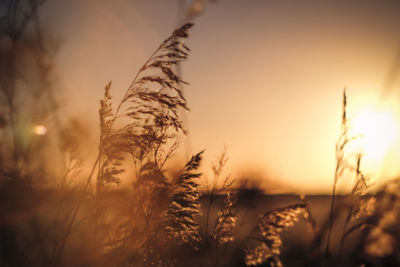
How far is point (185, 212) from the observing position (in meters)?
2.52

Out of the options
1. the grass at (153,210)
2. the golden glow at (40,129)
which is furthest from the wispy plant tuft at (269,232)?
the golden glow at (40,129)

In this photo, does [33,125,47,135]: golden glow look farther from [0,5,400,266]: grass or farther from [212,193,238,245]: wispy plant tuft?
[212,193,238,245]: wispy plant tuft

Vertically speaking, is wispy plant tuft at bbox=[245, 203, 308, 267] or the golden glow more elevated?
the golden glow

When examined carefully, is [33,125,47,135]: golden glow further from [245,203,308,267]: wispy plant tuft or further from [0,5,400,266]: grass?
[245,203,308,267]: wispy plant tuft

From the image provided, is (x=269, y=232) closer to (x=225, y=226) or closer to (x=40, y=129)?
(x=225, y=226)

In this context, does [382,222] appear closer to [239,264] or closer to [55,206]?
[55,206]

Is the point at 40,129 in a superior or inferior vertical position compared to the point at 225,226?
superior

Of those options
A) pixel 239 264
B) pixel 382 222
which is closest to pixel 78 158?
pixel 382 222

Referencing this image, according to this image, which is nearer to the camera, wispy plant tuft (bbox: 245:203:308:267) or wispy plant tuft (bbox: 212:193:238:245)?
wispy plant tuft (bbox: 245:203:308:267)

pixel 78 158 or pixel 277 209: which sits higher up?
pixel 78 158

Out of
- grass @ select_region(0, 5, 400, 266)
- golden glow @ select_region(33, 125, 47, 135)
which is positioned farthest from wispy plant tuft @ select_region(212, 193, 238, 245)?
golden glow @ select_region(33, 125, 47, 135)

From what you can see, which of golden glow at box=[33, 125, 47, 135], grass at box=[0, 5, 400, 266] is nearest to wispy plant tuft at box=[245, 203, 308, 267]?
grass at box=[0, 5, 400, 266]

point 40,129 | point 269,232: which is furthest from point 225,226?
point 40,129

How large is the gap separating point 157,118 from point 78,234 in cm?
273
